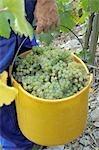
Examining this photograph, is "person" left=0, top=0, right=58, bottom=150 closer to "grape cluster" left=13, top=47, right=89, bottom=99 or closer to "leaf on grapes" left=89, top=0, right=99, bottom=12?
"grape cluster" left=13, top=47, right=89, bottom=99

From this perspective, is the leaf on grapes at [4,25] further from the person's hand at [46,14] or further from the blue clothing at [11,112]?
the blue clothing at [11,112]

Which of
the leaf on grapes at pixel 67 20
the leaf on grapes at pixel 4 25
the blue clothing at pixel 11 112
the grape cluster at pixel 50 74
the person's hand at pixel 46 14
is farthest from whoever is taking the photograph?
the leaf on grapes at pixel 67 20

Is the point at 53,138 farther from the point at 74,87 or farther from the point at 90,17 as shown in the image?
the point at 90,17

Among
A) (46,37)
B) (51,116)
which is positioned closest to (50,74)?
(51,116)

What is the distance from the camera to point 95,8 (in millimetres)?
1171

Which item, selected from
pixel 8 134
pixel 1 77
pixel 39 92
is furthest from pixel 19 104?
pixel 8 134

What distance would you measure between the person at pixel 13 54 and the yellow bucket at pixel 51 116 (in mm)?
90

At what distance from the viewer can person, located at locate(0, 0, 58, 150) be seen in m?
0.92

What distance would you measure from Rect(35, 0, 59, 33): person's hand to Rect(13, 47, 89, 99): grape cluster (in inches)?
5.5

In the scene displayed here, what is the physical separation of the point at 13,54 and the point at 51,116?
0.86ft

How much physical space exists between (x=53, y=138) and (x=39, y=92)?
17cm

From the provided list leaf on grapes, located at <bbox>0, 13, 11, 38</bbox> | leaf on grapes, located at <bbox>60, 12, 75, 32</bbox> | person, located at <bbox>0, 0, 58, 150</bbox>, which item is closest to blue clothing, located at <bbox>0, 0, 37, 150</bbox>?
person, located at <bbox>0, 0, 58, 150</bbox>

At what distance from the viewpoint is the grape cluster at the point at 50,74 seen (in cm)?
102

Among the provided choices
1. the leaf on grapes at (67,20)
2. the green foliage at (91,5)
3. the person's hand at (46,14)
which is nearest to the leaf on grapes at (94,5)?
the green foliage at (91,5)
